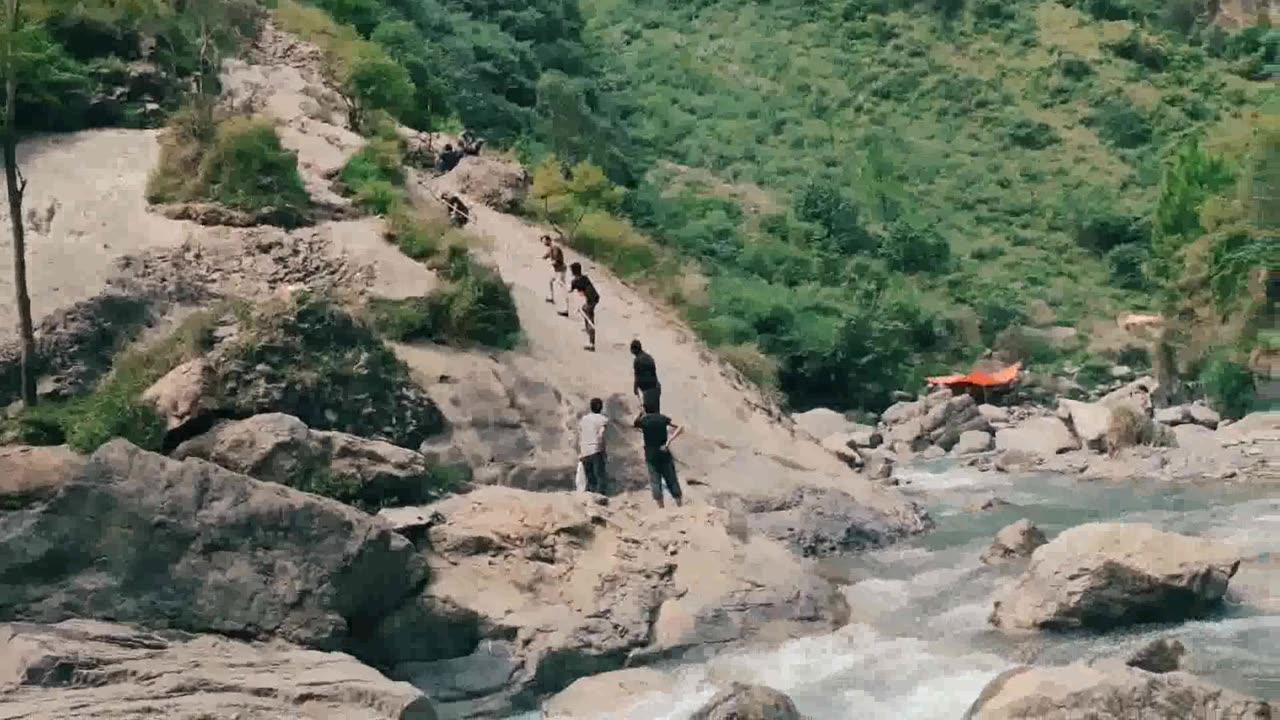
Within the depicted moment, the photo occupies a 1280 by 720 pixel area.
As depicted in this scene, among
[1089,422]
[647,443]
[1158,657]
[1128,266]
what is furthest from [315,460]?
[1128,266]

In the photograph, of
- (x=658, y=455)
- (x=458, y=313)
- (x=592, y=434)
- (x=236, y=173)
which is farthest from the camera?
(x=236, y=173)

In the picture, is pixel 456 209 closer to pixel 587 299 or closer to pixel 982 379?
pixel 587 299

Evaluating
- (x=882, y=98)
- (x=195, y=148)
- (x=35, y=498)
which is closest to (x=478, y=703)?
(x=35, y=498)

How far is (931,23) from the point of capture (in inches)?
3014

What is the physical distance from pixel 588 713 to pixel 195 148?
544 inches

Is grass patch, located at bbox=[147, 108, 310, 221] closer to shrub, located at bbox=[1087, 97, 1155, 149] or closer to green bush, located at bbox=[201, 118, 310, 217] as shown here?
green bush, located at bbox=[201, 118, 310, 217]

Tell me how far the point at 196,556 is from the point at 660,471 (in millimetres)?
6597

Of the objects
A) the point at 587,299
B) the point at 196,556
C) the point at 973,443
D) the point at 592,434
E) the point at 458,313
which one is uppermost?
the point at 196,556

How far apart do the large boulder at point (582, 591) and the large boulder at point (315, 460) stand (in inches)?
21.5

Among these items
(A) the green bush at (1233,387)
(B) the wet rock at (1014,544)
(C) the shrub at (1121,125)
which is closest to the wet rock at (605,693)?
(B) the wet rock at (1014,544)

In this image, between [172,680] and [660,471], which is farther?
[660,471]

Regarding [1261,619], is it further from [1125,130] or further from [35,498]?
[1125,130]

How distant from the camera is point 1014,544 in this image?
18.6 meters

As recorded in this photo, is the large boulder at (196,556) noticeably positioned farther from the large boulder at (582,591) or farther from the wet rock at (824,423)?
the wet rock at (824,423)
